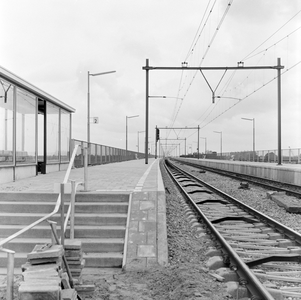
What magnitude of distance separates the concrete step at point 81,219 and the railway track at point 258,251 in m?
1.84

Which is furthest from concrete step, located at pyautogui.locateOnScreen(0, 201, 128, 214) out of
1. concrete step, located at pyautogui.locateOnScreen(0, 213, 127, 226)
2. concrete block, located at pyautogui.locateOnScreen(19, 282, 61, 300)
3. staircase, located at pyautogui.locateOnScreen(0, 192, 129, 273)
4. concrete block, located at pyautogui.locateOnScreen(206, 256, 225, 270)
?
concrete block, located at pyautogui.locateOnScreen(19, 282, 61, 300)

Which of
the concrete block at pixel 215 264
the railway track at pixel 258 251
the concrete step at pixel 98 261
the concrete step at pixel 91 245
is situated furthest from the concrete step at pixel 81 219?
the concrete block at pixel 215 264

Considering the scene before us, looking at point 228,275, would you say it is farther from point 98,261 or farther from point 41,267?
point 41,267

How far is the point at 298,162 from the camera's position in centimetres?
3353

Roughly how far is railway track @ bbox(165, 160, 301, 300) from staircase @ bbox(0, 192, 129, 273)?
1.73 metres

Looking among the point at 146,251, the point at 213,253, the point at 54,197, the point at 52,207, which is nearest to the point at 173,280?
the point at 146,251

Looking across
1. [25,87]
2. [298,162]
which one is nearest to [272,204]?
[25,87]

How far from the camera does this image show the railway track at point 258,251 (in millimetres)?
4348

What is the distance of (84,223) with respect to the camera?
6.78 meters

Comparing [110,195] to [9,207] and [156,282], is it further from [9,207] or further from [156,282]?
[156,282]

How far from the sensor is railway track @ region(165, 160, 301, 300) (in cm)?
435

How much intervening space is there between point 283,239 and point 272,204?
5.28 metres

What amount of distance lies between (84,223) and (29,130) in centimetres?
735

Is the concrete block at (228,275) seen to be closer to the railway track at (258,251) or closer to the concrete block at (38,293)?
the railway track at (258,251)
